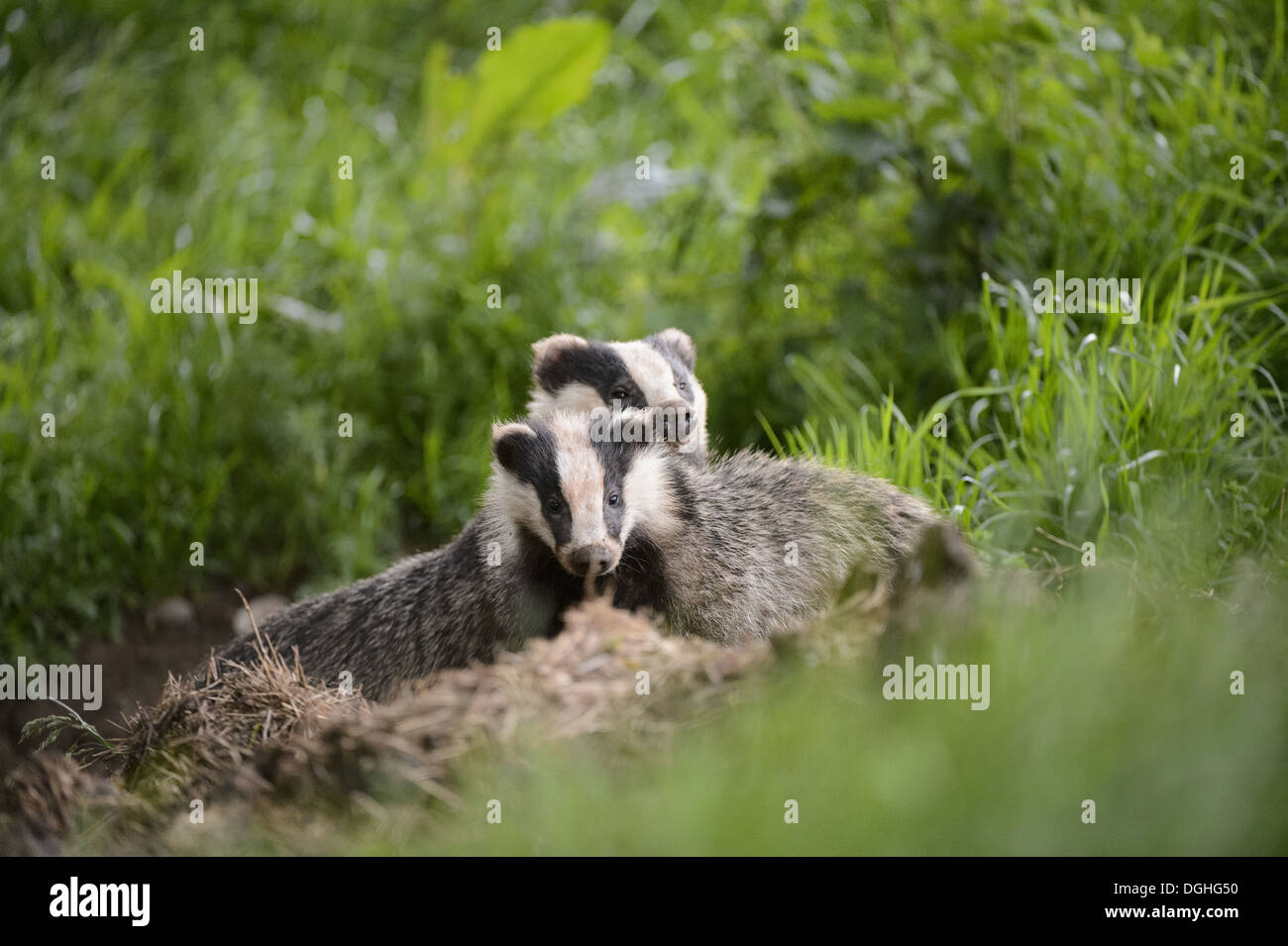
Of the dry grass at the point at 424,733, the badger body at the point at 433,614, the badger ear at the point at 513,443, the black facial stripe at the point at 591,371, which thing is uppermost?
the black facial stripe at the point at 591,371

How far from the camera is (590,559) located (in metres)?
3.58

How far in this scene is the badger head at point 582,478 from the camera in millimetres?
3717

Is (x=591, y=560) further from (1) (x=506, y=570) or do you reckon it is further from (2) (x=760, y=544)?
(2) (x=760, y=544)

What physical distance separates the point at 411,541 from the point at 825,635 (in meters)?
3.87

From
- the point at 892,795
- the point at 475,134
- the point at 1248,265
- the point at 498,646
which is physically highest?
the point at 475,134

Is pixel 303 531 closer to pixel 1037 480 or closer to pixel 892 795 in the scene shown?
pixel 1037 480

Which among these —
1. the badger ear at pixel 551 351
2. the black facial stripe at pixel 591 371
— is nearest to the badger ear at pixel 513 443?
the black facial stripe at pixel 591 371

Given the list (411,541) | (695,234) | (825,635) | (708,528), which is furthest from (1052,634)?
(695,234)

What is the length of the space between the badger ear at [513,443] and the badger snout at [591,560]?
43 cm

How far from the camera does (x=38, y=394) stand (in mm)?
6121

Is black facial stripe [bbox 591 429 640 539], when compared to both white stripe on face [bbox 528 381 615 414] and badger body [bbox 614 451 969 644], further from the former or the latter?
white stripe on face [bbox 528 381 615 414]

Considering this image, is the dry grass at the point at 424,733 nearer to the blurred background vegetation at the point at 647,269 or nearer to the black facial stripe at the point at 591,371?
the blurred background vegetation at the point at 647,269

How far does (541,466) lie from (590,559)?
0.42 metres

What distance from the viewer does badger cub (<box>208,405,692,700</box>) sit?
12.3ft
